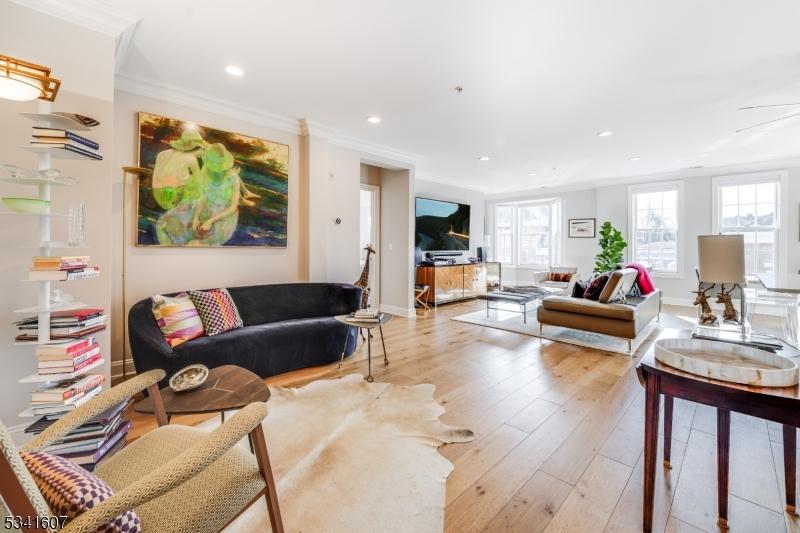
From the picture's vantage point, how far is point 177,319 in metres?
2.73

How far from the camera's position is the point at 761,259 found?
18.4ft

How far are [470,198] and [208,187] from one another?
5.90 meters

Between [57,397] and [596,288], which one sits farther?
[596,288]

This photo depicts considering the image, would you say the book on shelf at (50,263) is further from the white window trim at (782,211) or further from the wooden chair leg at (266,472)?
the white window trim at (782,211)

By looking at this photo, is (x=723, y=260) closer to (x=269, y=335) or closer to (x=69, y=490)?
(x=69, y=490)

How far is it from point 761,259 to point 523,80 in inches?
230

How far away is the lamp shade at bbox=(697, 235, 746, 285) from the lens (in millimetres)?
1804

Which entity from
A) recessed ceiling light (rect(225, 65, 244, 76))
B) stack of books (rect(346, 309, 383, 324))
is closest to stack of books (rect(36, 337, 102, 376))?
stack of books (rect(346, 309, 383, 324))

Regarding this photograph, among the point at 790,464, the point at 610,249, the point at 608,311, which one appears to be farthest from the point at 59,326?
the point at 610,249

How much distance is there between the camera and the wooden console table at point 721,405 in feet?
3.49

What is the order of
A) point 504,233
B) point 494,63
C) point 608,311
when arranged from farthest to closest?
point 504,233 → point 608,311 → point 494,63

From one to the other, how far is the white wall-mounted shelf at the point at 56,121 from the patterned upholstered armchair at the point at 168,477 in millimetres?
1476

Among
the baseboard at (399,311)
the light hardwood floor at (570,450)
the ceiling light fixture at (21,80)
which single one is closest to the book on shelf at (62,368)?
the light hardwood floor at (570,450)

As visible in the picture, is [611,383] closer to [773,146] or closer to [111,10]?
[111,10]
